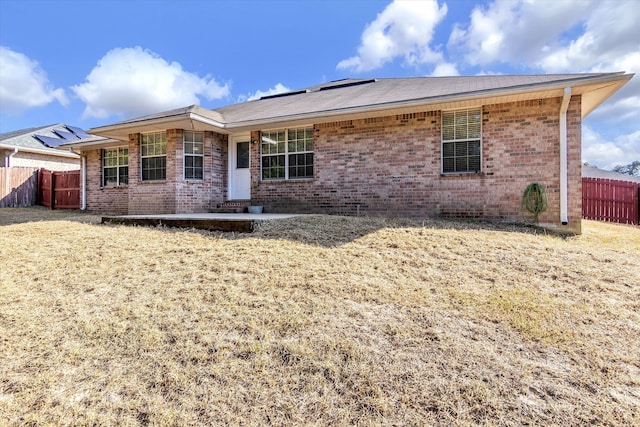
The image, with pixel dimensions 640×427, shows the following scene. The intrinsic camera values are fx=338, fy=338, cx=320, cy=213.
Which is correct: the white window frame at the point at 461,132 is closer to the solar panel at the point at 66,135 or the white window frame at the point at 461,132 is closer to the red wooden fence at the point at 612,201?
the red wooden fence at the point at 612,201

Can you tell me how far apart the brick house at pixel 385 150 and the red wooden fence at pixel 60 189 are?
4.37 m

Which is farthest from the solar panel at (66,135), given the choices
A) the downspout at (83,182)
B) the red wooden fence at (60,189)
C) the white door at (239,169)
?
the white door at (239,169)

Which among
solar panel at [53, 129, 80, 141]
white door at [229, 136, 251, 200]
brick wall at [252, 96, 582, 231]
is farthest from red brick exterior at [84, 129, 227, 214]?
solar panel at [53, 129, 80, 141]

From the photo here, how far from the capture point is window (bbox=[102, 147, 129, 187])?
1307 centimetres

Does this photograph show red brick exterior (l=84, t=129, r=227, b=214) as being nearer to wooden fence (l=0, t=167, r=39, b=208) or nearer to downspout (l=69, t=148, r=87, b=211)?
downspout (l=69, t=148, r=87, b=211)

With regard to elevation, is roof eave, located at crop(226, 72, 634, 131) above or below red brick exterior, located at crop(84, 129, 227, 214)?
above

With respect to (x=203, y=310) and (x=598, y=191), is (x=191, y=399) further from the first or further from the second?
(x=598, y=191)

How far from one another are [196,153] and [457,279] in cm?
891

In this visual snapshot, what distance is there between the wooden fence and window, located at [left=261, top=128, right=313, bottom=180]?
1373cm

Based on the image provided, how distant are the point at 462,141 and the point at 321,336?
6.96 meters

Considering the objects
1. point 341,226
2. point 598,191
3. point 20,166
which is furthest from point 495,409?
point 20,166

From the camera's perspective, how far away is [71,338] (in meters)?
2.91

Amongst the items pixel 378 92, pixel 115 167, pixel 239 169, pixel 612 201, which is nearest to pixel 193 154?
pixel 239 169

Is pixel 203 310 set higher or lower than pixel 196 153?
lower
